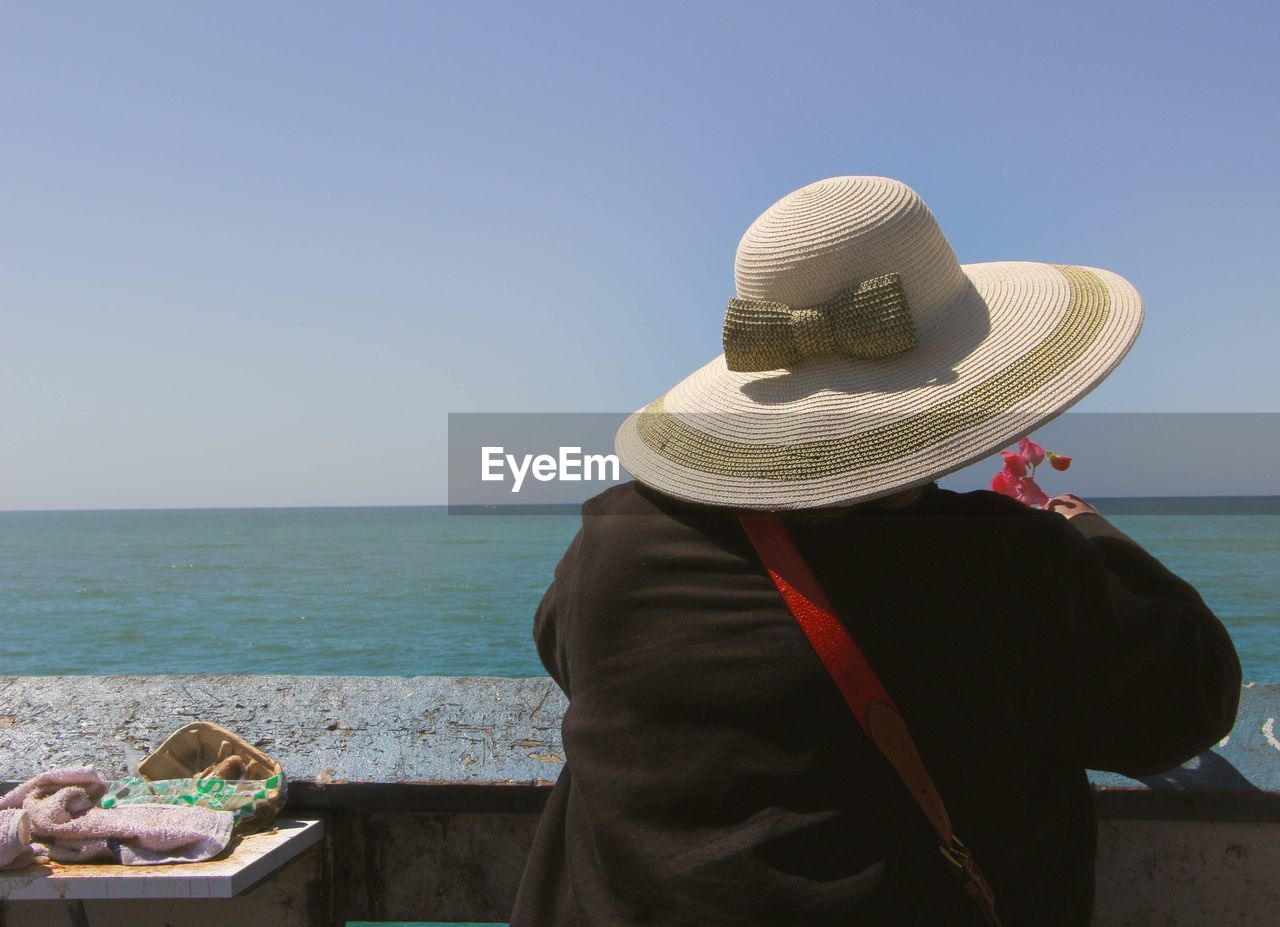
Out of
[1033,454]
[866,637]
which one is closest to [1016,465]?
[1033,454]

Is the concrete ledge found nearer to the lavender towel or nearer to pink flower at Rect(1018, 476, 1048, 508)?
the lavender towel

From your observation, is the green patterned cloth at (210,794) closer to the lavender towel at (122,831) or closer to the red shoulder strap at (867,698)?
the lavender towel at (122,831)

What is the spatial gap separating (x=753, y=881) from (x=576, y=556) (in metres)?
0.49

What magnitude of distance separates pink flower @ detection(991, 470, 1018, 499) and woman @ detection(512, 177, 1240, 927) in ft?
1.17

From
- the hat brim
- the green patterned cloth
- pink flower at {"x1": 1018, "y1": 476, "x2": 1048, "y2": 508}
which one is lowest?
the green patterned cloth

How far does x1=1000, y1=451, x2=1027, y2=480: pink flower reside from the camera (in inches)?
68.9

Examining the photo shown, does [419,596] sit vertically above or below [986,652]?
below

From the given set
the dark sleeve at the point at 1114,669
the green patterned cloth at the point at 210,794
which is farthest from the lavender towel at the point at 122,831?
the dark sleeve at the point at 1114,669

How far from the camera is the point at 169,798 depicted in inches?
73.0

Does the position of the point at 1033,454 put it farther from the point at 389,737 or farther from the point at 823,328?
the point at 389,737

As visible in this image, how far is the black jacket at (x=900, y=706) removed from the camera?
119cm

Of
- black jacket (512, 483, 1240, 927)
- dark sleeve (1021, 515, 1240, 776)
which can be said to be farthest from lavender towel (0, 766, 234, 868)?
dark sleeve (1021, 515, 1240, 776)

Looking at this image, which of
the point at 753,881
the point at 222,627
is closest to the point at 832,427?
the point at 753,881

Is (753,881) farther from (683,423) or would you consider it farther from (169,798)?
(169,798)
